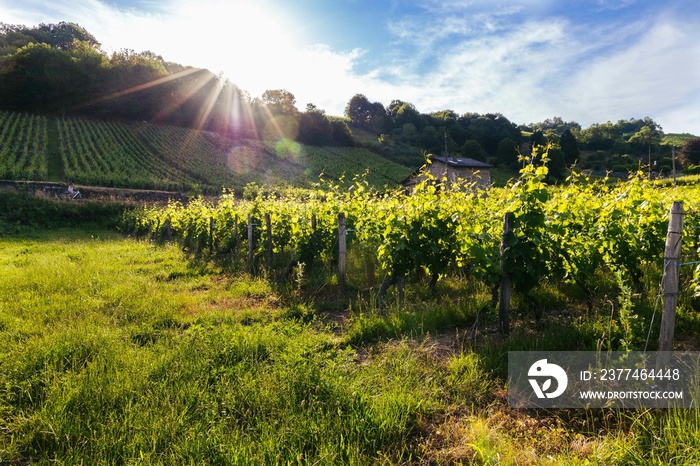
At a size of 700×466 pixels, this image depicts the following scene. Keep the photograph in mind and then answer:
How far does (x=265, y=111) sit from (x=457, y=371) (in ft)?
268

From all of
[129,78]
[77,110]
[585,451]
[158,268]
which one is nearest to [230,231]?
[158,268]

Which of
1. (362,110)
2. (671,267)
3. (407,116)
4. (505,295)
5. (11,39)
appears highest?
(11,39)

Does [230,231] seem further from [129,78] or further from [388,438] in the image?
[129,78]

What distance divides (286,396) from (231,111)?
255ft

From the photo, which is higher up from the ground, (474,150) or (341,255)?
(474,150)

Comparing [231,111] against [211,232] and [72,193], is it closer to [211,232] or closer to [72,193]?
[72,193]

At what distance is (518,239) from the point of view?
14.4ft

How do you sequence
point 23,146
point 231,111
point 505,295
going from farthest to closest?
1. point 231,111
2. point 23,146
3. point 505,295

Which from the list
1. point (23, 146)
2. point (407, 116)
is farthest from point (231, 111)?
point (407, 116)

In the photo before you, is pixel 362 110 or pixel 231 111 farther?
pixel 362 110

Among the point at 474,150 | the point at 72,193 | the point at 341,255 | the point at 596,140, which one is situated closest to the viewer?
the point at 341,255
